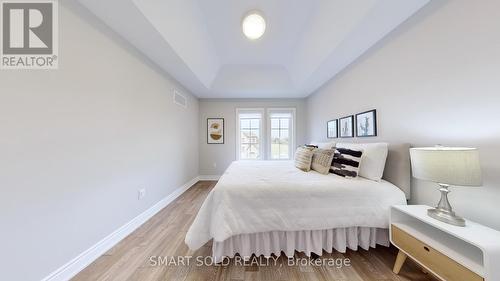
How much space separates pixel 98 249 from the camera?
5.56 ft

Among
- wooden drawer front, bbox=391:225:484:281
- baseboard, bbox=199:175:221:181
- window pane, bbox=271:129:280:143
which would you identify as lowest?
baseboard, bbox=199:175:221:181

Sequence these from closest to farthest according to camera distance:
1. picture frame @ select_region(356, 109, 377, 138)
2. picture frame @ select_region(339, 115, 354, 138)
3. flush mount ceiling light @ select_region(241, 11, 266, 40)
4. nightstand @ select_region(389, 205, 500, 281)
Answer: nightstand @ select_region(389, 205, 500, 281), flush mount ceiling light @ select_region(241, 11, 266, 40), picture frame @ select_region(356, 109, 377, 138), picture frame @ select_region(339, 115, 354, 138)

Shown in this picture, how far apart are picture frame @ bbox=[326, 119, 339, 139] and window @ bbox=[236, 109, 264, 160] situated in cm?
192

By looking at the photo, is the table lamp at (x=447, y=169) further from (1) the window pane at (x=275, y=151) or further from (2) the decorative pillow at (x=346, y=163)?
(1) the window pane at (x=275, y=151)

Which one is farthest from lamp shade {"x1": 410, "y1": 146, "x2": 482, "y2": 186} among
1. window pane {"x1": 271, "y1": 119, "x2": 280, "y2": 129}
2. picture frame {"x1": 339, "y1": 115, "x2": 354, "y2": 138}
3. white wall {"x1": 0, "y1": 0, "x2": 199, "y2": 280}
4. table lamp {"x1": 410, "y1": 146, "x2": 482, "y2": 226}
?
window pane {"x1": 271, "y1": 119, "x2": 280, "y2": 129}

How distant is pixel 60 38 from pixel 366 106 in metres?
3.23

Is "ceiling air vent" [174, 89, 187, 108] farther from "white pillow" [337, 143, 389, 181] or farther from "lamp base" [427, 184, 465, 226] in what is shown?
"lamp base" [427, 184, 465, 226]

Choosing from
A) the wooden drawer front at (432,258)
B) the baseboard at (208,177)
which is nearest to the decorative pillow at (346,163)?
the wooden drawer front at (432,258)

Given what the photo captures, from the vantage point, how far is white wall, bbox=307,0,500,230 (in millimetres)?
1234

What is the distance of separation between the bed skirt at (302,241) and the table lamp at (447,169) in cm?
61

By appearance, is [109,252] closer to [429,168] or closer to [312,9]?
[429,168]

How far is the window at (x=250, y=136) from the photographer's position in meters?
5.03

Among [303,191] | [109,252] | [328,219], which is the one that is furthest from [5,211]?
[328,219]

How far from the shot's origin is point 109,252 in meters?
1.77
